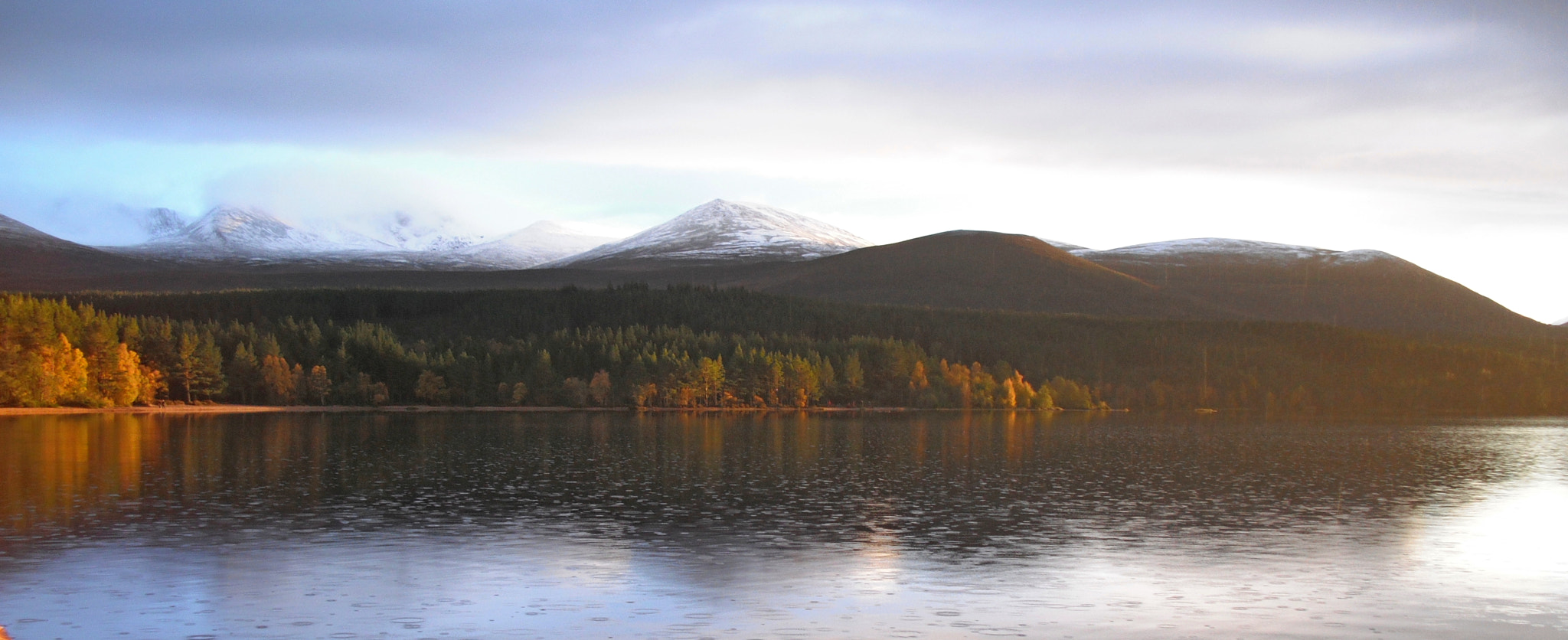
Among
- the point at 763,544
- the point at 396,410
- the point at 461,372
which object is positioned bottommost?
the point at 396,410

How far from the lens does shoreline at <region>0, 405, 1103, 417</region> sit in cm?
13462

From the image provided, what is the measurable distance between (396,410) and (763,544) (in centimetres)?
14018

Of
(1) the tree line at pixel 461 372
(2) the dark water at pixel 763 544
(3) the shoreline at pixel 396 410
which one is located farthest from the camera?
(1) the tree line at pixel 461 372

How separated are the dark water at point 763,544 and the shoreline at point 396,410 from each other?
199 ft

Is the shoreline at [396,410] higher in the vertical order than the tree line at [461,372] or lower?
lower

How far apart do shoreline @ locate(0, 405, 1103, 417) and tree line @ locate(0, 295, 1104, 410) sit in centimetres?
180

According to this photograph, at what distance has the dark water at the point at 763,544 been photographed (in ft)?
89.7

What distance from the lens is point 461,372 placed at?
593ft

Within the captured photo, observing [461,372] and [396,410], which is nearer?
[396,410]

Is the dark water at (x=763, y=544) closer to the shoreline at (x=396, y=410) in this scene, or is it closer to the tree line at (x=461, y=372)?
the shoreline at (x=396, y=410)

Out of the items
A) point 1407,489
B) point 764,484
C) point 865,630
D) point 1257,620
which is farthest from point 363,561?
point 1407,489

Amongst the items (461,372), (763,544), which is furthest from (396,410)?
(763,544)

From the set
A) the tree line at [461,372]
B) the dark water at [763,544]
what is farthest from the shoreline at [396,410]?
the dark water at [763,544]

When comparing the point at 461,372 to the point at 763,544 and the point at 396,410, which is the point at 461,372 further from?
the point at 763,544
